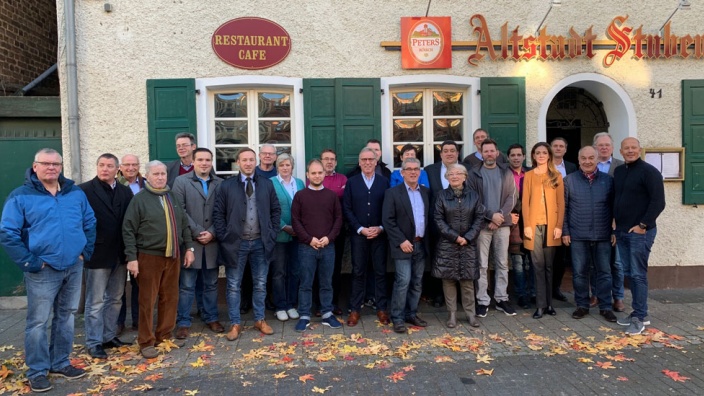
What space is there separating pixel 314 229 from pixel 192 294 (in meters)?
1.44

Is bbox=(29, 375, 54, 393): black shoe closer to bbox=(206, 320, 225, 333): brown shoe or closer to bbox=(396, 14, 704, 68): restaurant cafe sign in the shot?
bbox=(206, 320, 225, 333): brown shoe

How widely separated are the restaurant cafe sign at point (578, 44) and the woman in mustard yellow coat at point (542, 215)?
182 cm

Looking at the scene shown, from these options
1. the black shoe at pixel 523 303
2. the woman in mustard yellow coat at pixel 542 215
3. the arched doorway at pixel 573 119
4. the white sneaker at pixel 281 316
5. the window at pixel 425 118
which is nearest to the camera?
the woman in mustard yellow coat at pixel 542 215

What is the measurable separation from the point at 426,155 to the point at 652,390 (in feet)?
13.1

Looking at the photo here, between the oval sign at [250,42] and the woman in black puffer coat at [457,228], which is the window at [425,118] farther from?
the woman in black puffer coat at [457,228]

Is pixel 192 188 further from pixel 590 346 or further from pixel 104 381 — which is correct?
pixel 590 346

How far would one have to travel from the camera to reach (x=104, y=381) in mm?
4156

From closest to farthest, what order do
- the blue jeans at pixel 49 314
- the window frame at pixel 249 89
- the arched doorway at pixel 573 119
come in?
the blue jeans at pixel 49 314
the window frame at pixel 249 89
the arched doorway at pixel 573 119

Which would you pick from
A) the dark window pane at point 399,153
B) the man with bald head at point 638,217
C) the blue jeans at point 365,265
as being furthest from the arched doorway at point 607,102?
the blue jeans at point 365,265

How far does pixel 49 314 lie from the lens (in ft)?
13.7

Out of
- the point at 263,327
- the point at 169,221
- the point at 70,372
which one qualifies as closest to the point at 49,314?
→ the point at 70,372

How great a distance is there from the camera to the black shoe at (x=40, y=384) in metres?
4.03

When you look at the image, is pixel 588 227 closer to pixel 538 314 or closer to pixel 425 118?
pixel 538 314

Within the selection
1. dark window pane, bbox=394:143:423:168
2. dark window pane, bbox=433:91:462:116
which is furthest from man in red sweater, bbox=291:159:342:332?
dark window pane, bbox=433:91:462:116
